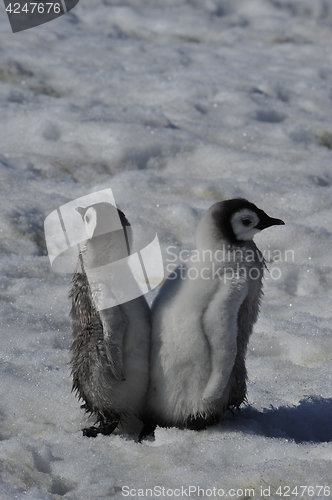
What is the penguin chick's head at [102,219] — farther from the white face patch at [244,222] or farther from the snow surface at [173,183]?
the snow surface at [173,183]

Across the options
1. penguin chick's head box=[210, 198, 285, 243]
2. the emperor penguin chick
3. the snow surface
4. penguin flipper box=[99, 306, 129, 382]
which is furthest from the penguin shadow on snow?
penguin chick's head box=[210, 198, 285, 243]

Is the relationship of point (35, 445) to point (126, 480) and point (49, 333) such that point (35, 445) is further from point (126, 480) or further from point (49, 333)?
point (49, 333)

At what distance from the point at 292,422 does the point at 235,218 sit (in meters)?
1.10

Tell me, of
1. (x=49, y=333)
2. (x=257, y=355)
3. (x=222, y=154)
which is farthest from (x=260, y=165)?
(x=49, y=333)

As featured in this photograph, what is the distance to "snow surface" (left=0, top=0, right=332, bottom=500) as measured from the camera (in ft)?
7.39

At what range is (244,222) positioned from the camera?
233cm

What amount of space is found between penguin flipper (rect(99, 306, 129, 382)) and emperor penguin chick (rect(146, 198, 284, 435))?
0.56 feet

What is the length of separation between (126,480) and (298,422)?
98 centimetres

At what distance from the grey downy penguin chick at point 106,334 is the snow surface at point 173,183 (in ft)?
0.68

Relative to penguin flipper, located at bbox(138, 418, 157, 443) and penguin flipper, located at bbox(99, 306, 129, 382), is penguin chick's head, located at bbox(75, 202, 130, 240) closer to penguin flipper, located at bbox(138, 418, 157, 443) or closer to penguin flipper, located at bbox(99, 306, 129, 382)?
penguin flipper, located at bbox(99, 306, 129, 382)

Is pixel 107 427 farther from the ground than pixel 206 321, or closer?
closer

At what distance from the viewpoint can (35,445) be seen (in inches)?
90.5

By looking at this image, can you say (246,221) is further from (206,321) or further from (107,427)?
(107,427)

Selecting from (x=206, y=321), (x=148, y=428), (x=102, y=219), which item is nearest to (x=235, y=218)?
(x=206, y=321)
